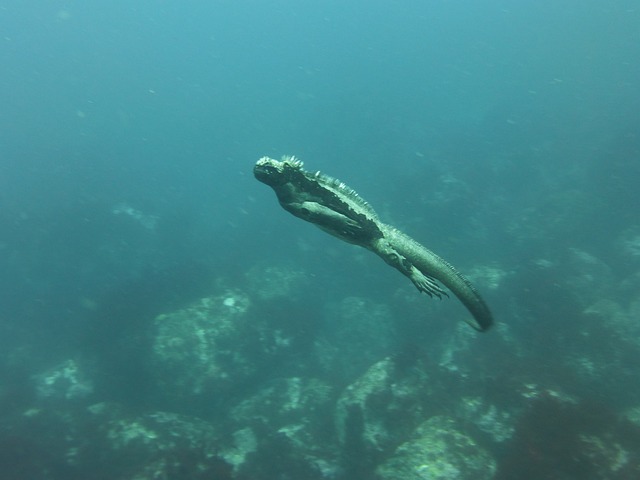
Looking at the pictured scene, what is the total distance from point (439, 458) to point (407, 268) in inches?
265

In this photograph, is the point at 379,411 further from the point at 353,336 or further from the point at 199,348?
the point at 199,348

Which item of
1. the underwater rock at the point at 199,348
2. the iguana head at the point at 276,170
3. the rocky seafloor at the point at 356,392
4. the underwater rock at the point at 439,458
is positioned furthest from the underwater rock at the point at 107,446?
the iguana head at the point at 276,170

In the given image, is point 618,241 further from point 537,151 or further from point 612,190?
point 537,151

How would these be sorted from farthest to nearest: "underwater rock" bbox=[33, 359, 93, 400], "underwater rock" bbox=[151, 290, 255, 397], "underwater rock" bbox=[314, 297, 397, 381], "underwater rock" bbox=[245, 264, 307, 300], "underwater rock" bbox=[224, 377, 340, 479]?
"underwater rock" bbox=[245, 264, 307, 300] < "underwater rock" bbox=[314, 297, 397, 381] < "underwater rock" bbox=[33, 359, 93, 400] < "underwater rock" bbox=[151, 290, 255, 397] < "underwater rock" bbox=[224, 377, 340, 479]

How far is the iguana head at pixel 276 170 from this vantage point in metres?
5.39

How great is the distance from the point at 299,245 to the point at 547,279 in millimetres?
13391

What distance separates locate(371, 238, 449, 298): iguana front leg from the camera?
539cm

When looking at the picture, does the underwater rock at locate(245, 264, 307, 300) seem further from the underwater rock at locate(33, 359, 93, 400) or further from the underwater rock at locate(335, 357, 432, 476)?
the underwater rock at locate(33, 359, 93, 400)

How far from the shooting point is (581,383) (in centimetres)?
1183

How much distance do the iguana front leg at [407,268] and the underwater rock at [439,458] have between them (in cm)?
623

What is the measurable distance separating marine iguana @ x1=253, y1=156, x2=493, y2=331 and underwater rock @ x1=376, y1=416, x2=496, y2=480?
5457 mm

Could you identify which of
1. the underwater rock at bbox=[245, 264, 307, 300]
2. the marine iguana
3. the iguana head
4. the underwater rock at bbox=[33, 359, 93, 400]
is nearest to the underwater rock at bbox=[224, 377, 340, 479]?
the underwater rock at bbox=[245, 264, 307, 300]

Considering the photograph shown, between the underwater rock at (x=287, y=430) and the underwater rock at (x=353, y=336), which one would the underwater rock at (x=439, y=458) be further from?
the underwater rock at (x=353, y=336)

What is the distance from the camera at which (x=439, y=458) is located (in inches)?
387
